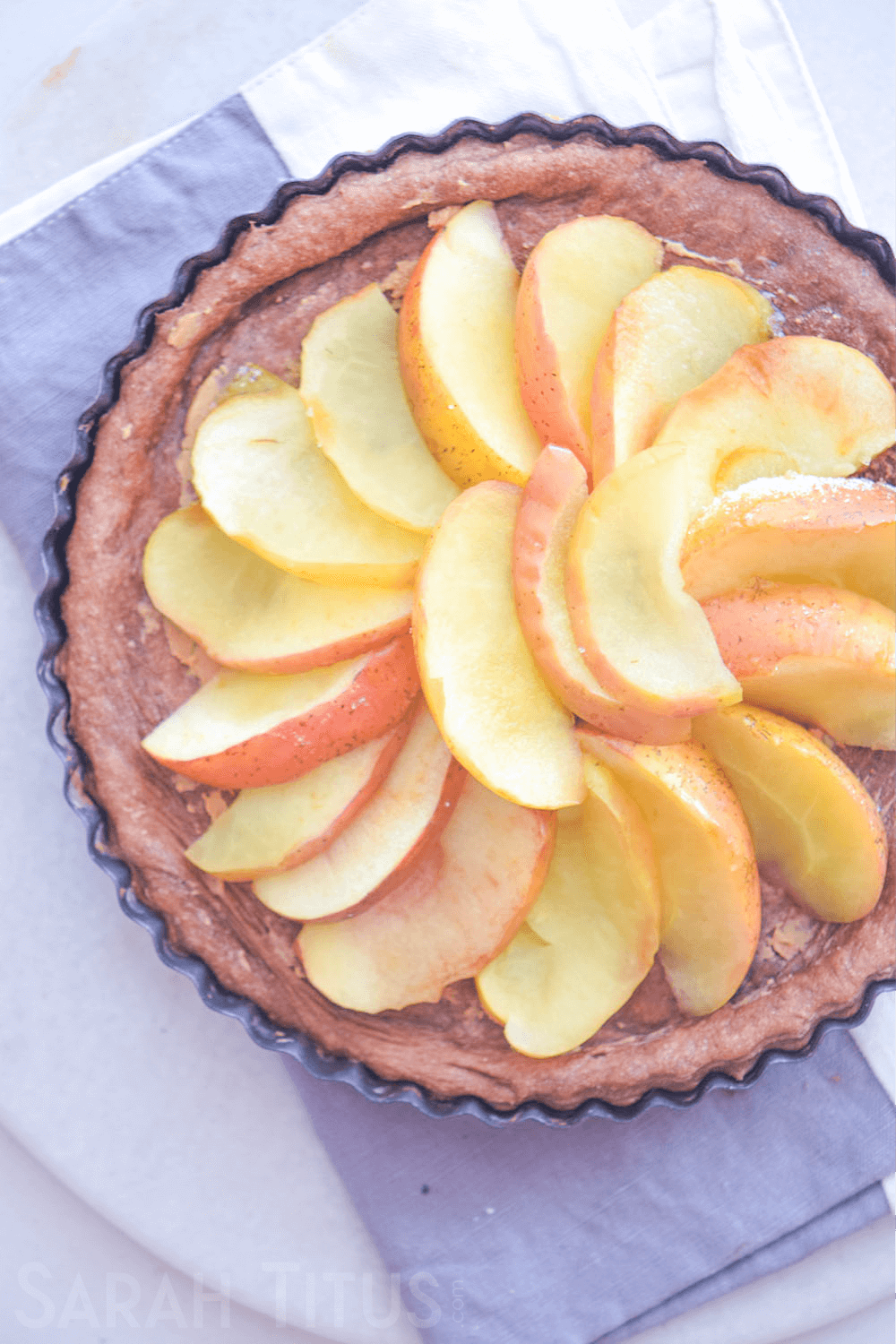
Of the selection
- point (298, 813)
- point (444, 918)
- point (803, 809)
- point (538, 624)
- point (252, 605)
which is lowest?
point (803, 809)

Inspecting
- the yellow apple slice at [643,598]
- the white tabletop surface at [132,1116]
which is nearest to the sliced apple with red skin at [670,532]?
the yellow apple slice at [643,598]

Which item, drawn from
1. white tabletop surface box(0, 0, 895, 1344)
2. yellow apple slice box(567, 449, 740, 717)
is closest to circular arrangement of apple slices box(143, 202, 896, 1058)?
yellow apple slice box(567, 449, 740, 717)

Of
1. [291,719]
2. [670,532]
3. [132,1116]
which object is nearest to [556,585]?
[670,532]

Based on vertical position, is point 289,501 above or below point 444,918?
above

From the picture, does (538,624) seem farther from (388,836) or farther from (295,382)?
(295,382)

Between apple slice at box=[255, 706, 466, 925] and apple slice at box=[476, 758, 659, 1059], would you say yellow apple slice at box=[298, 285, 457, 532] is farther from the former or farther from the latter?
apple slice at box=[476, 758, 659, 1059]

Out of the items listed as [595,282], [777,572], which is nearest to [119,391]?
[595,282]

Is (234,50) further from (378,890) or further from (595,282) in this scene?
(378,890)

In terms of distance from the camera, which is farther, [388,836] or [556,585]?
[388,836]
